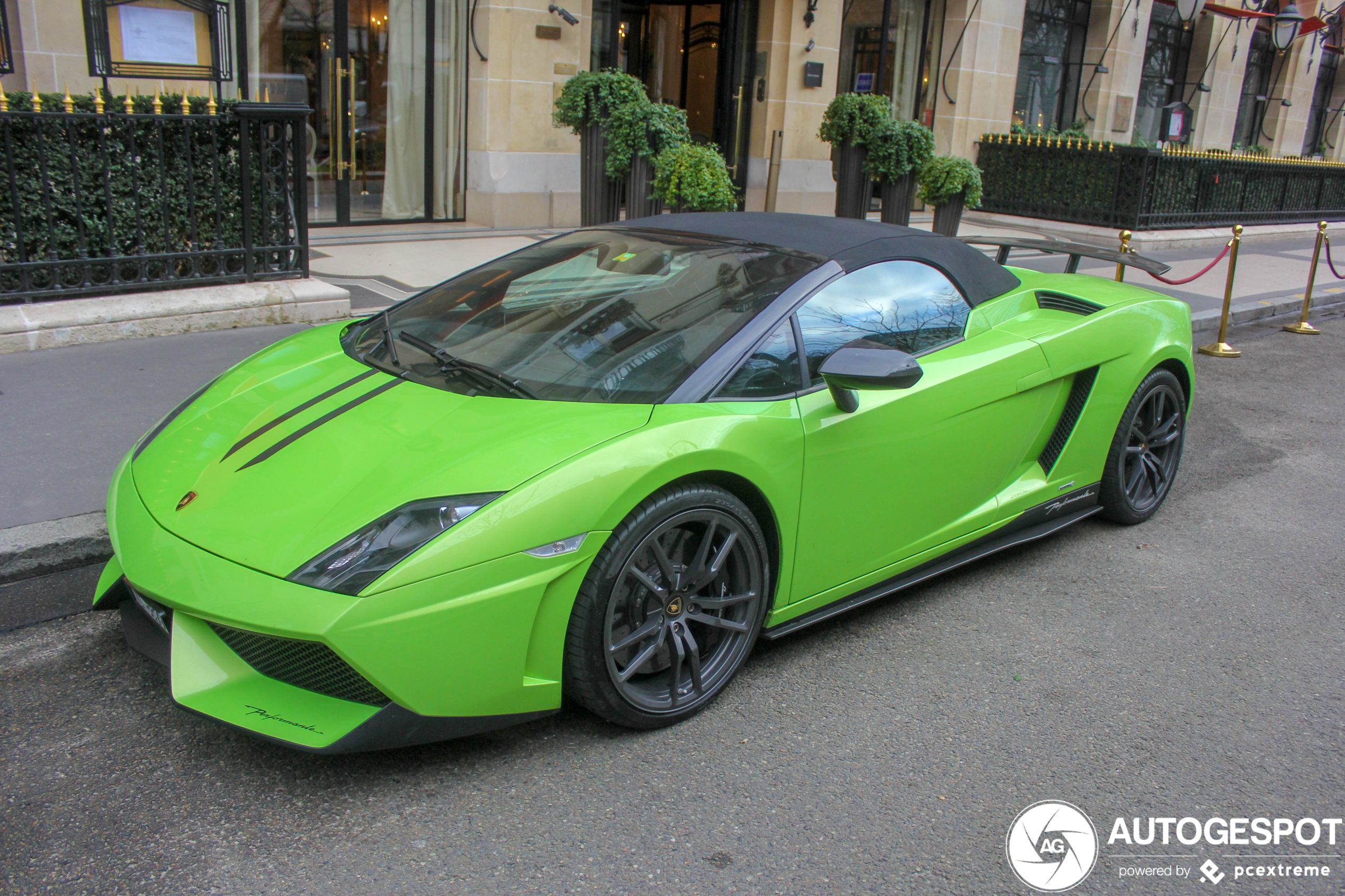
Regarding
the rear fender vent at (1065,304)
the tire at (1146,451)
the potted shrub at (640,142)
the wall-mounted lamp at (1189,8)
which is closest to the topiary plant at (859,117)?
the potted shrub at (640,142)

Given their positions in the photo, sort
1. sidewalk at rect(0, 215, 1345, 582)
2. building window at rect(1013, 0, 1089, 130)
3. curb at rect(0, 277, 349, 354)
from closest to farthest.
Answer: sidewalk at rect(0, 215, 1345, 582) → curb at rect(0, 277, 349, 354) → building window at rect(1013, 0, 1089, 130)

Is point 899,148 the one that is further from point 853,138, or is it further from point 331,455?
point 331,455

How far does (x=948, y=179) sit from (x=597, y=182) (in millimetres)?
3658

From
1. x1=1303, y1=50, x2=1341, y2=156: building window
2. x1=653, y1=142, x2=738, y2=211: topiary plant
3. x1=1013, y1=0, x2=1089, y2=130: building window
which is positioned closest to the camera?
x1=653, y1=142, x2=738, y2=211: topiary plant

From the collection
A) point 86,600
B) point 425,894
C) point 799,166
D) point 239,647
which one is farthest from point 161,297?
point 799,166

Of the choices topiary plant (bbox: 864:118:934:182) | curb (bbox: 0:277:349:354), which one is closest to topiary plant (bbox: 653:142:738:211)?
curb (bbox: 0:277:349:354)

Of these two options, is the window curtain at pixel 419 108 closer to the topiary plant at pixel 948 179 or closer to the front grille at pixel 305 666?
the topiary plant at pixel 948 179

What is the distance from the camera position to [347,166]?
11.3 meters

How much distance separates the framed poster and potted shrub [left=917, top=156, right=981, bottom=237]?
6322mm

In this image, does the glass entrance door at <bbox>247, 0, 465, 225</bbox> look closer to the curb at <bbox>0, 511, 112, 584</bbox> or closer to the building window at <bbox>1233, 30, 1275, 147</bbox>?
the curb at <bbox>0, 511, 112, 584</bbox>

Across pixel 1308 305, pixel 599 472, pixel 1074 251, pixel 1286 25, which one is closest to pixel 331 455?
pixel 599 472

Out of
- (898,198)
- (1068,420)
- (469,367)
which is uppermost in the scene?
(898,198)

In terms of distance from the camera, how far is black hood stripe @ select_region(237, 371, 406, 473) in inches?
114

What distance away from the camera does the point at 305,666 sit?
2.47 meters
